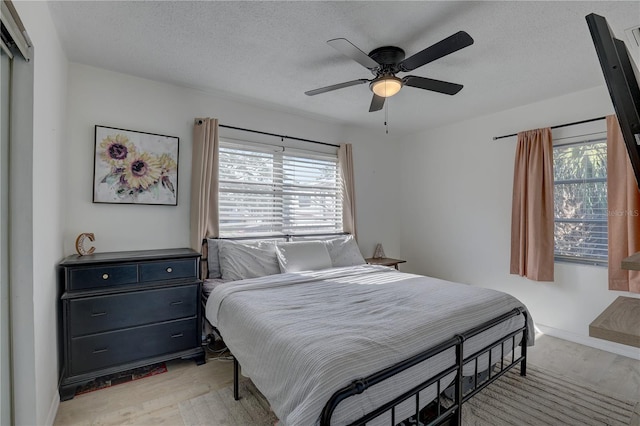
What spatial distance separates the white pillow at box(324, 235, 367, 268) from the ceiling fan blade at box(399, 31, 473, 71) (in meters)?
2.17

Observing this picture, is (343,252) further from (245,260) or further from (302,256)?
(245,260)

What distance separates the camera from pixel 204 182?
9.90 feet

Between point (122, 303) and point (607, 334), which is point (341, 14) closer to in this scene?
point (607, 334)

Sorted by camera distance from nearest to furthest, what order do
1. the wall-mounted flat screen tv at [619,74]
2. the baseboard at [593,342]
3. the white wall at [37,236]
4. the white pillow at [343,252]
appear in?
the wall-mounted flat screen tv at [619,74]
the white wall at [37,236]
the baseboard at [593,342]
the white pillow at [343,252]

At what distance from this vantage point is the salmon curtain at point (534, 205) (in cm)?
317

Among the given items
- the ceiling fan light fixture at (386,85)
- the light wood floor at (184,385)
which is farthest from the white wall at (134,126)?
the ceiling fan light fixture at (386,85)

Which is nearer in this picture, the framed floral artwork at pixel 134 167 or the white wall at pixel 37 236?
the white wall at pixel 37 236

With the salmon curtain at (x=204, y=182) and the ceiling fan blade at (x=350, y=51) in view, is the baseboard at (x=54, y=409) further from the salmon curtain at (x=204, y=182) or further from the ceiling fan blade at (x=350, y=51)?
the ceiling fan blade at (x=350, y=51)

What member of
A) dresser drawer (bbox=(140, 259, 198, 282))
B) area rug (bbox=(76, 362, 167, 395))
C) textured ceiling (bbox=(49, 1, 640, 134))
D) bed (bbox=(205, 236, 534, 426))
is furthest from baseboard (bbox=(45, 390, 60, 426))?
textured ceiling (bbox=(49, 1, 640, 134))

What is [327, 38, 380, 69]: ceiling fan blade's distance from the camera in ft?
5.82

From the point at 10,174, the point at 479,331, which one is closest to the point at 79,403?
the point at 10,174

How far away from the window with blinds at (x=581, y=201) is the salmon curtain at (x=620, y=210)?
0.17 meters

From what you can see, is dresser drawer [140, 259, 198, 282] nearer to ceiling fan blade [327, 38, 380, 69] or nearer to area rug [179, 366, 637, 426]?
area rug [179, 366, 637, 426]

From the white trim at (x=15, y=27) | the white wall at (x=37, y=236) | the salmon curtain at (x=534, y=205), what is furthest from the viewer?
the salmon curtain at (x=534, y=205)
